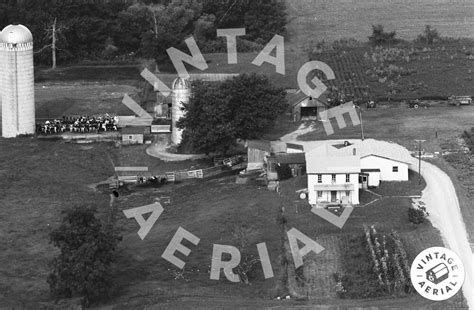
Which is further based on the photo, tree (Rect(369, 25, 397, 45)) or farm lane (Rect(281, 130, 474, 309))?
tree (Rect(369, 25, 397, 45))

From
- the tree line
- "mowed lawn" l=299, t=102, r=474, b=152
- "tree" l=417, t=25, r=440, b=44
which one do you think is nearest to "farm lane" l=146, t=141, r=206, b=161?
"mowed lawn" l=299, t=102, r=474, b=152

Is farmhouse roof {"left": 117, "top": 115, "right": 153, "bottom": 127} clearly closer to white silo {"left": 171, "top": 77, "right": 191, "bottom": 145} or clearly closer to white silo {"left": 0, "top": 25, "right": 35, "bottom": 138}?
white silo {"left": 171, "top": 77, "right": 191, "bottom": 145}

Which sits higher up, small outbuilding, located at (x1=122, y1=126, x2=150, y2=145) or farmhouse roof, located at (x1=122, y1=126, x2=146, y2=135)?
farmhouse roof, located at (x1=122, y1=126, x2=146, y2=135)

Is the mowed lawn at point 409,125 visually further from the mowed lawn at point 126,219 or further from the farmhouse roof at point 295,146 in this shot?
the mowed lawn at point 126,219

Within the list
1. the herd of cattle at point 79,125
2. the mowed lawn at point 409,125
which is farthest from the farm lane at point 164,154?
the mowed lawn at point 409,125

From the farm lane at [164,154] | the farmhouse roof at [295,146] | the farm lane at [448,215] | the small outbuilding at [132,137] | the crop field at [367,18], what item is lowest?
the farm lane at [448,215]

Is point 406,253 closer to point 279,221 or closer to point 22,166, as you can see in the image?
point 279,221
